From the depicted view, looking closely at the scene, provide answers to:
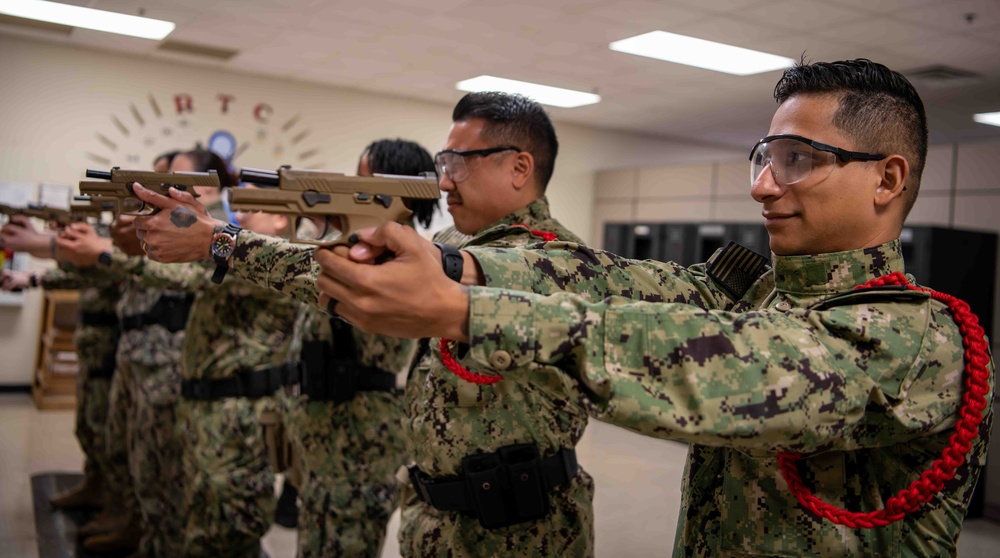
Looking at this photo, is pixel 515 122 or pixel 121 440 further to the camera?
pixel 121 440

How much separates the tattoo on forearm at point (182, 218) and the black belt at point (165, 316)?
219 cm

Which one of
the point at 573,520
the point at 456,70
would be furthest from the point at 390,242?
the point at 456,70

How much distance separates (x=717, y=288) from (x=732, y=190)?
6348 mm

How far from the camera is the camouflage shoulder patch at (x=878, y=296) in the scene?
3.33 ft

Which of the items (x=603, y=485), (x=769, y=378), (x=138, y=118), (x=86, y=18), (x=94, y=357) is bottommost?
(x=603, y=485)

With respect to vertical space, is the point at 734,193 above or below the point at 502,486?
above

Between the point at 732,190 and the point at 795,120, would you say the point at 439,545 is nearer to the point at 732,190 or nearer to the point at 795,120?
the point at 795,120

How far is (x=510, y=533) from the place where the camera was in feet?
5.78

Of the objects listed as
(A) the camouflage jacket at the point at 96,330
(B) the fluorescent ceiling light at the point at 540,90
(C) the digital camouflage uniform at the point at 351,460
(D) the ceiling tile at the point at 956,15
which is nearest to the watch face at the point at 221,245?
(C) the digital camouflage uniform at the point at 351,460

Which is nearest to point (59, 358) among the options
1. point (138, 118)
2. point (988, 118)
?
point (138, 118)

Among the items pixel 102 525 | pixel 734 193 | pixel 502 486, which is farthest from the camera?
pixel 734 193

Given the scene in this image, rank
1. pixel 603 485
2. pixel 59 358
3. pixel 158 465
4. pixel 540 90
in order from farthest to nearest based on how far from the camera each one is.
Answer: pixel 540 90 → pixel 59 358 → pixel 603 485 → pixel 158 465

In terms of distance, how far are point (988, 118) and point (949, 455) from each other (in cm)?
715

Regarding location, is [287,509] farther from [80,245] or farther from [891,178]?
[891,178]
